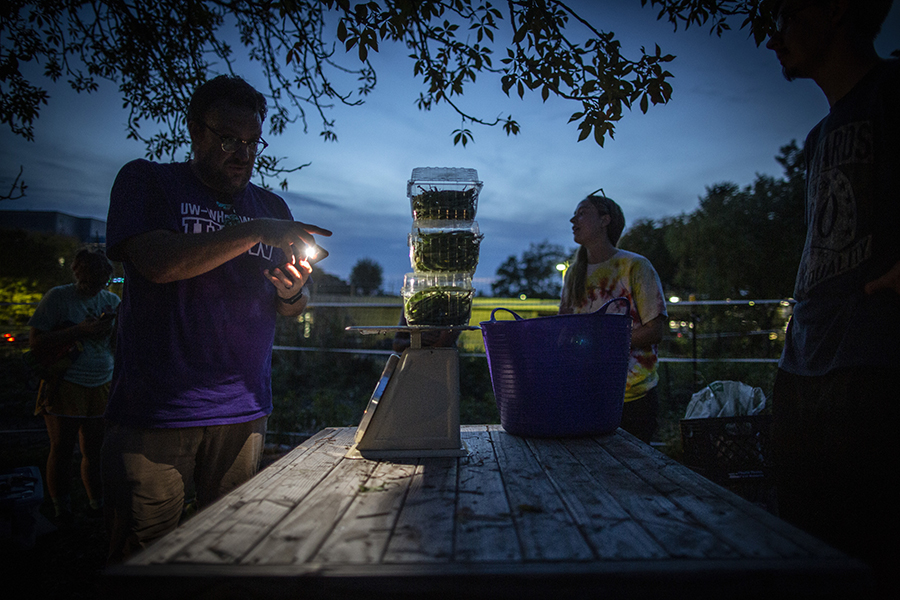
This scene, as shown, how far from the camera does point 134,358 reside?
70.0 inches

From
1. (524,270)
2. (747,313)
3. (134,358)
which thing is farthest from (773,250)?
(524,270)

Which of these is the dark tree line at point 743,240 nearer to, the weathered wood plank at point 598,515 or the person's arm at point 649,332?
the person's arm at point 649,332

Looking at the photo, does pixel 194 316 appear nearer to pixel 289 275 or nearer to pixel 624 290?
pixel 289 275

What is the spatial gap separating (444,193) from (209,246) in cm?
86

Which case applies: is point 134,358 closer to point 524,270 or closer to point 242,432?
point 242,432

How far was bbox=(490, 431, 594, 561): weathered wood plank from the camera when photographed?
3.25 ft

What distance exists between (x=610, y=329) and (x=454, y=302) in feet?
2.05

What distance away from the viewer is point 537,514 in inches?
47.1

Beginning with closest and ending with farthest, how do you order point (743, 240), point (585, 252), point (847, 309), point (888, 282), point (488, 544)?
point (488, 544), point (888, 282), point (847, 309), point (585, 252), point (743, 240)

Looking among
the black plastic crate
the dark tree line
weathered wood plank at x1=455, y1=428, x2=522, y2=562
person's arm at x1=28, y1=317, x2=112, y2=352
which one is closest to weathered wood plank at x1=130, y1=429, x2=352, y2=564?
weathered wood plank at x1=455, y1=428, x2=522, y2=562

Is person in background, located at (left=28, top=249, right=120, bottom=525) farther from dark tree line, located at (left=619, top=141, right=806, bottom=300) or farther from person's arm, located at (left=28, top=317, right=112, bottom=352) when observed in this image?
dark tree line, located at (left=619, top=141, right=806, bottom=300)

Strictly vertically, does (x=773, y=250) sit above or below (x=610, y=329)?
above

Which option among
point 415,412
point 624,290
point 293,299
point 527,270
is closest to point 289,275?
point 293,299

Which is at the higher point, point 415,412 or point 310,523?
point 415,412
